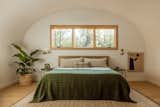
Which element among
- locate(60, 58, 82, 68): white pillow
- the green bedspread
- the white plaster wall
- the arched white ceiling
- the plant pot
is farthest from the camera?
the white plaster wall

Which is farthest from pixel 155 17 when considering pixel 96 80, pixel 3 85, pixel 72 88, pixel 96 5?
pixel 3 85

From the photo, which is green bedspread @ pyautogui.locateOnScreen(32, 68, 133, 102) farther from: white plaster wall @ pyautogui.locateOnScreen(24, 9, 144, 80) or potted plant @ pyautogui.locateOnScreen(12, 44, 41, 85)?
white plaster wall @ pyautogui.locateOnScreen(24, 9, 144, 80)

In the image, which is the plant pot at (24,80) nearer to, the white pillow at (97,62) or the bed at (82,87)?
the white pillow at (97,62)

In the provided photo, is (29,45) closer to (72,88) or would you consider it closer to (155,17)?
(72,88)

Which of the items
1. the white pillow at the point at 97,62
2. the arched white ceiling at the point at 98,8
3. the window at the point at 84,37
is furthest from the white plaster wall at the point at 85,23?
the white pillow at the point at 97,62

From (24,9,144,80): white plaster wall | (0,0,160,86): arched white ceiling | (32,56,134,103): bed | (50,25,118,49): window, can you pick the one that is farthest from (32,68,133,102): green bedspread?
(50,25,118,49): window

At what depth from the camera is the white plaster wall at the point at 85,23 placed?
25.9 ft

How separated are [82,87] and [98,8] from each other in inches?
133

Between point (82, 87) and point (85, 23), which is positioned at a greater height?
point (85, 23)

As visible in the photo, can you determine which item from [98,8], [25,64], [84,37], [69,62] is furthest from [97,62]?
[25,64]

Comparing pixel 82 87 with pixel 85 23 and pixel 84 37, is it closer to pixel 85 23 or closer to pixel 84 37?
pixel 84 37

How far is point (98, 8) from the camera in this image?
750cm

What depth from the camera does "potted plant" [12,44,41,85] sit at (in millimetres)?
7429

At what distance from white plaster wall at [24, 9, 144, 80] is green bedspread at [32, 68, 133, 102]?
9.31ft
